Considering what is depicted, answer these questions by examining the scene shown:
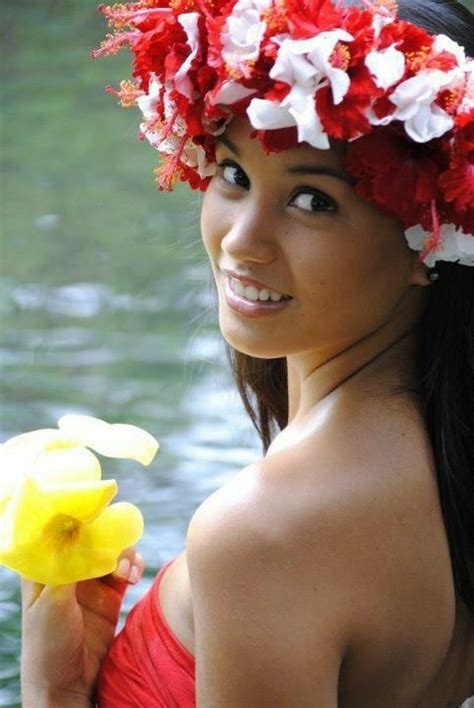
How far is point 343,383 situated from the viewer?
203 cm

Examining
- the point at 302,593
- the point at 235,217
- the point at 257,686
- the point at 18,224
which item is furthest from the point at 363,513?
the point at 18,224

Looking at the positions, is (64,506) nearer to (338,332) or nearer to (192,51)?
(338,332)

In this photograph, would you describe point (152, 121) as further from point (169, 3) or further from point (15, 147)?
point (15, 147)

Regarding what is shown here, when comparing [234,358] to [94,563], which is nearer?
[94,563]

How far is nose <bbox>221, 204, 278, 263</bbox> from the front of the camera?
6.33ft

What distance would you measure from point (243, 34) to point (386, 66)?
0.19m

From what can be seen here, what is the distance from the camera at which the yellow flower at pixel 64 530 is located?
2072mm

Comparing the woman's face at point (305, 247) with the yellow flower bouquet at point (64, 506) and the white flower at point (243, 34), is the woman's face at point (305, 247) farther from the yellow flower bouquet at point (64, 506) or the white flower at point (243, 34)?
the yellow flower bouquet at point (64, 506)

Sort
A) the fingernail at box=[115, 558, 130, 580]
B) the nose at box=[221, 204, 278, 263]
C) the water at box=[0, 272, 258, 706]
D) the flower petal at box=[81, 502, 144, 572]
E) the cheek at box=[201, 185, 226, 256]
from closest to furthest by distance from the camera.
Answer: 1. the nose at box=[221, 204, 278, 263]
2. the cheek at box=[201, 185, 226, 256]
3. the flower petal at box=[81, 502, 144, 572]
4. the fingernail at box=[115, 558, 130, 580]
5. the water at box=[0, 272, 258, 706]

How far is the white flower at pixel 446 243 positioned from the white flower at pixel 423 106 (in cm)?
12

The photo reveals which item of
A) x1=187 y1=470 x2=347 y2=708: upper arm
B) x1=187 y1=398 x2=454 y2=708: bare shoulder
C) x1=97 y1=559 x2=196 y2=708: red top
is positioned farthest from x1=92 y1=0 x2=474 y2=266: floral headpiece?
x1=97 y1=559 x2=196 y2=708: red top

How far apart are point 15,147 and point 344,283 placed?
5251mm

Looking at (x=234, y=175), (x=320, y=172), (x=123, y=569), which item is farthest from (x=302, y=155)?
(x=123, y=569)

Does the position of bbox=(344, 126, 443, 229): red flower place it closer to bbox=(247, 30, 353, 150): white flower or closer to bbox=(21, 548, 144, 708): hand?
bbox=(247, 30, 353, 150): white flower
